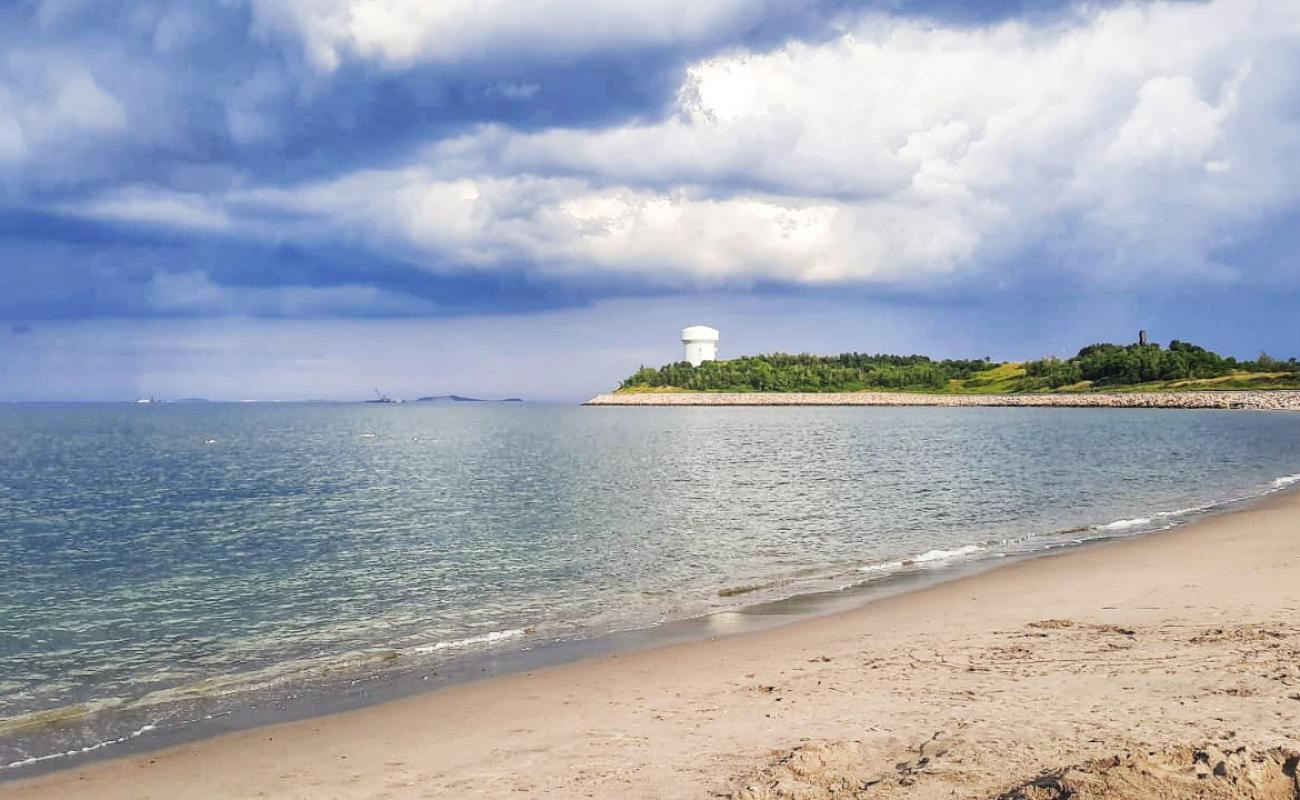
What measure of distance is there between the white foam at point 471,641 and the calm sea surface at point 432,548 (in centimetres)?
8

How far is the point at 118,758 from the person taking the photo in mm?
11336

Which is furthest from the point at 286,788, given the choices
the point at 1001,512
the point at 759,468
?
the point at 759,468

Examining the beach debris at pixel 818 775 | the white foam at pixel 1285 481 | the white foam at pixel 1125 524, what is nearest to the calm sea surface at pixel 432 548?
the white foam at pixel 1125 524

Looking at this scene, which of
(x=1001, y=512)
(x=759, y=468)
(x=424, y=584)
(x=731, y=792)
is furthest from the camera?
(x=759, y=468)

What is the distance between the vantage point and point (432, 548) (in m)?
27.9

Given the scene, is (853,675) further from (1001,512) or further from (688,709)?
(1001,512)

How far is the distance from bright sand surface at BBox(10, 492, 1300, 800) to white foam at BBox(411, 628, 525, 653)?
275 cm

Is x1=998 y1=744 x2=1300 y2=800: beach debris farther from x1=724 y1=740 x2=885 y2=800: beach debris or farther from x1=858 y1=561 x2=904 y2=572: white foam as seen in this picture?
x1=858 y1=561 x2=904 y2=572: white foam

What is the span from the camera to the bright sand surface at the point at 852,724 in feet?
27.6

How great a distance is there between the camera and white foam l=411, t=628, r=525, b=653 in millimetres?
16578

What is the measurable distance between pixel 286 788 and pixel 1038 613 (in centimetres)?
1301

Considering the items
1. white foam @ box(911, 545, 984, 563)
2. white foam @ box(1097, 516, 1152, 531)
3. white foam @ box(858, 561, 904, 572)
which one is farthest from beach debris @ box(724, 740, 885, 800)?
white foam @ box(1097, 516, 1152, 531)

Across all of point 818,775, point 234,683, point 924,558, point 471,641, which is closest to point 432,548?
point 471,641

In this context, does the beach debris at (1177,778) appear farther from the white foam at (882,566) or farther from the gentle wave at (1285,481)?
the gentle wave at (1285,481)
